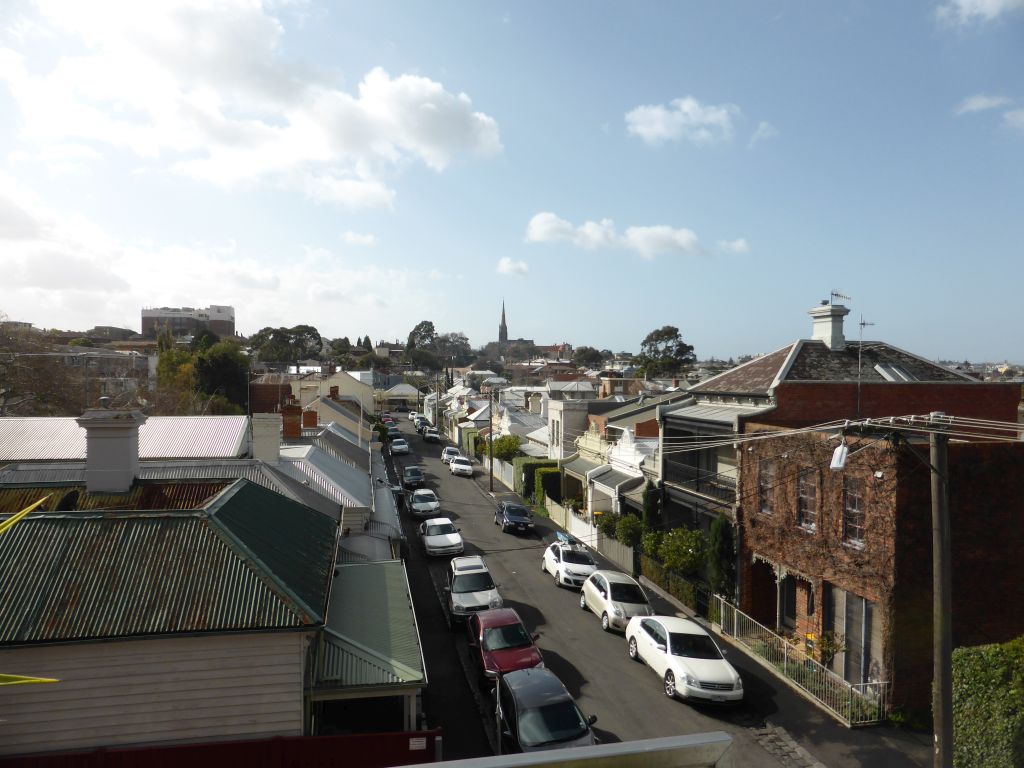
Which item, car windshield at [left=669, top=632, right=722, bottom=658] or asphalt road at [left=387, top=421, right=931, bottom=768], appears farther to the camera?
car windshield at [left=669, top=632, right=722, bottom=658]

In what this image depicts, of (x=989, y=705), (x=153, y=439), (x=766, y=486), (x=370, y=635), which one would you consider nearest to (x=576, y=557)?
(x=766, y=486)

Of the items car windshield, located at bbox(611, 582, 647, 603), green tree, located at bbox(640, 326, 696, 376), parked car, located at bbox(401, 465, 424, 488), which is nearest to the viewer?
car windshield, located at bbox(611, 582, 647, 603)

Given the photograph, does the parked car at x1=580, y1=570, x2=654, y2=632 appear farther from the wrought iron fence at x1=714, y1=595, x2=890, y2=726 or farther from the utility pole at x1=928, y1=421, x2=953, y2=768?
the utility pole at x1=928, y1=421, x2=953, y2=768

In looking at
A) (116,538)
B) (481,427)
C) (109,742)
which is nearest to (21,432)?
(116,538)

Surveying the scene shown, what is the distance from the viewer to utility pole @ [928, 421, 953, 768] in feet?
28.2

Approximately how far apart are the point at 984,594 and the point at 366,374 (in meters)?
80.0

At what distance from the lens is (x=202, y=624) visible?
927cm

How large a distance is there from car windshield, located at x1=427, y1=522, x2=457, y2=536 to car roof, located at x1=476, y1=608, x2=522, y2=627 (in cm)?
1040

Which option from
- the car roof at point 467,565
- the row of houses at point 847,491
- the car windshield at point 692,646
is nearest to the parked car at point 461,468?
the row of houses at point 847,491

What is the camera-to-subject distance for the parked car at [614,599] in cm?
1786

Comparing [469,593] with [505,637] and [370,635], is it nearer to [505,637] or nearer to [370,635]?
[505,637]

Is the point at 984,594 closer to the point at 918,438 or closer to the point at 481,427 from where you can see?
the point at 918,438

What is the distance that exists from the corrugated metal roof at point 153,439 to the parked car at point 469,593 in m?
7.91

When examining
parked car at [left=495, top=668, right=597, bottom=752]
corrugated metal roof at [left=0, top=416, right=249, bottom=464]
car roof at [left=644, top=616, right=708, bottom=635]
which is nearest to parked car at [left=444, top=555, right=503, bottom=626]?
car roof at [left=644, top=616, right=708, bottom=635]
